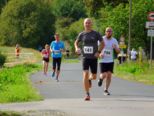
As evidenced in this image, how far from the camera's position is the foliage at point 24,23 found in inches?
3639

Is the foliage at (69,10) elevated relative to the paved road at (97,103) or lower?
elevated

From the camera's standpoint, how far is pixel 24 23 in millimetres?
92438

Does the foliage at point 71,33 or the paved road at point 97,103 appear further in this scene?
Result: the foliage at point 71,33

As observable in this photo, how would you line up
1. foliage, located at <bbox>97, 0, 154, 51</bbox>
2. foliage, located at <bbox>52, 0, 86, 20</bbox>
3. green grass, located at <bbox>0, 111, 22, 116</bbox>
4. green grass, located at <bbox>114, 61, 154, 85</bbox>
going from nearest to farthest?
green grass, located at <bbox>0, 111, 22, 116</bbox>
green grass, located at <bbox>114, 61, 154, 85</bbox>
foliage, located at <bbox>97, 0, 154, 51</bbox>
foliage, located at <bbox>52, 0, 86, 20</bbox>

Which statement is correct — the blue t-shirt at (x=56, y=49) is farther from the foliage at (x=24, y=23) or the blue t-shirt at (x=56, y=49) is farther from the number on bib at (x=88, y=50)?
the foliage at (x=24, y=23)

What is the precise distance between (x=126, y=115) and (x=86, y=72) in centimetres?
334

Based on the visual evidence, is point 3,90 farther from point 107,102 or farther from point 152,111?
point 152,111

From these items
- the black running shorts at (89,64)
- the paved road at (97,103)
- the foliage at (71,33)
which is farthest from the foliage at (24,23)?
the black running shorts at (89,64)

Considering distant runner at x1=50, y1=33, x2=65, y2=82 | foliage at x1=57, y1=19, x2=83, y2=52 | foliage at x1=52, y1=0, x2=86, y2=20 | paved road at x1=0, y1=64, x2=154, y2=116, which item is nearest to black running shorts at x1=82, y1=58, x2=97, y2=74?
paved road at x1=0, y1=64, x2=154, y2=116

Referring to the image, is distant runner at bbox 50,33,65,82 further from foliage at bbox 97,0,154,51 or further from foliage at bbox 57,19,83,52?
foliage at bbox 57,19,83,52

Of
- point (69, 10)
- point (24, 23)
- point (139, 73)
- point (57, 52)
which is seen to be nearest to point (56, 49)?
point (57, 52)

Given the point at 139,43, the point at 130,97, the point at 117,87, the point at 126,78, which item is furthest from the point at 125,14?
the point at 130,97

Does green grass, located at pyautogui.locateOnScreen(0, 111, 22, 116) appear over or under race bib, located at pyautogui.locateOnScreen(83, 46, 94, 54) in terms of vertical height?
under

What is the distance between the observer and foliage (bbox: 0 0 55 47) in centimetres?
9244
